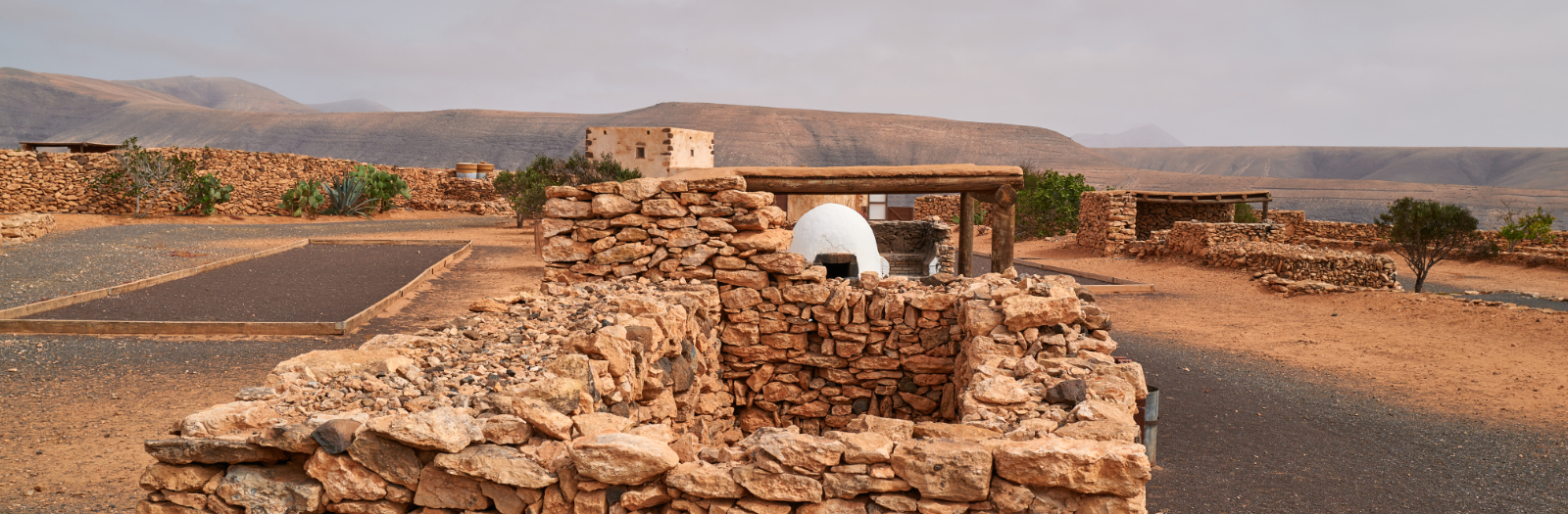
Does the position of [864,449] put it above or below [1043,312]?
below

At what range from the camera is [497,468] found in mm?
2891

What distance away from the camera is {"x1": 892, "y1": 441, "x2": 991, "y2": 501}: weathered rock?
106 inches

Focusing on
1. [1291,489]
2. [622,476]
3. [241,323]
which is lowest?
[1291,489]

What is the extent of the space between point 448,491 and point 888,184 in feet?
20.4

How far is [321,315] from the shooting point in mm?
9617

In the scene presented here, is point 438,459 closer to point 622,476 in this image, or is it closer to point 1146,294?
point 622,476

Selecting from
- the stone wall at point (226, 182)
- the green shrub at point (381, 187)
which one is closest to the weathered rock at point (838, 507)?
the stone wall at point (226, 182)

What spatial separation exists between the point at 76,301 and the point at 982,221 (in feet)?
94.6

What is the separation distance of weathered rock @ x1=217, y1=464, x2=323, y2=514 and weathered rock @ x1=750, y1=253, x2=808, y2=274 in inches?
146

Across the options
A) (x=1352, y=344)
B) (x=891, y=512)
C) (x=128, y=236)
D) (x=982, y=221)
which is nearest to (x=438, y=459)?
(x=891, y=512)

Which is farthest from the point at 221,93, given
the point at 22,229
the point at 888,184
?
the point at 888,184

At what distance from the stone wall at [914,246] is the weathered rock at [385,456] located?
13.5 meters

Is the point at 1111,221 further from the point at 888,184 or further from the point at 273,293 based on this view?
the point at 273,293

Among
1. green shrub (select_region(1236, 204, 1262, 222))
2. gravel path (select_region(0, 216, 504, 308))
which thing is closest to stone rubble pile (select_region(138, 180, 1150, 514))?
gravel path (select_region(0, 216, 504, 308))
